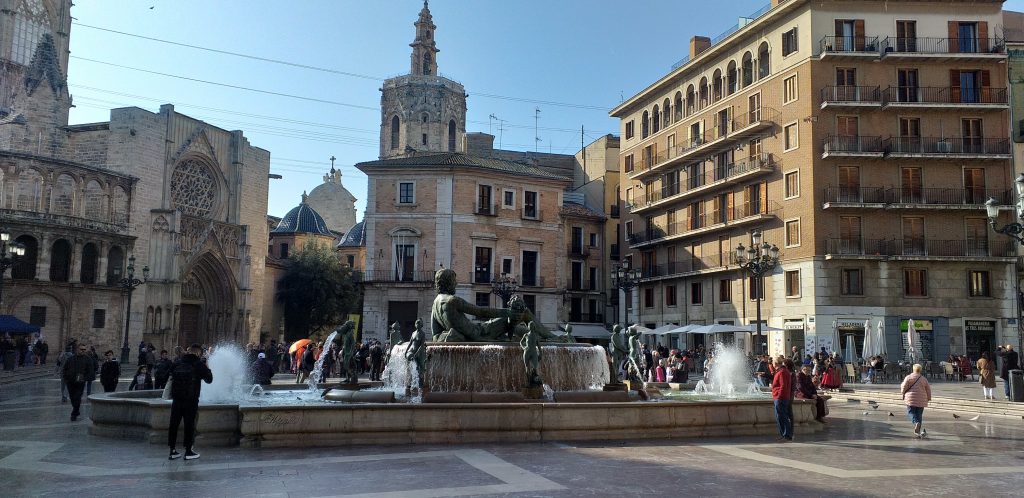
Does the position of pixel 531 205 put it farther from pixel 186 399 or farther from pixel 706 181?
pixel 186 399

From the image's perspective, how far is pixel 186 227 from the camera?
49.5 meters

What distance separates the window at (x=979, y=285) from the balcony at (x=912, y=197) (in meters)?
3.13

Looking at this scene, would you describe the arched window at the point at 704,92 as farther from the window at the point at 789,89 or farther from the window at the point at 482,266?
the window at the point at 482,266

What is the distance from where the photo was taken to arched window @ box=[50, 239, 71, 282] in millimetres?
39906

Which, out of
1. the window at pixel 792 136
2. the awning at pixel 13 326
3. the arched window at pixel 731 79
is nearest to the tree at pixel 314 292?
the awning at pixel 13 326

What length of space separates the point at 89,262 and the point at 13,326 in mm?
7436

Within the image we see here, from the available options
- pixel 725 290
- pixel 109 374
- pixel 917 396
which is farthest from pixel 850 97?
pixel 109 374

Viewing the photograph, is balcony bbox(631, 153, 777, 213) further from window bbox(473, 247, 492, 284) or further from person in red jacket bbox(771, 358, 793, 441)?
person in red jacket bbox(771, 358, 793, 441)

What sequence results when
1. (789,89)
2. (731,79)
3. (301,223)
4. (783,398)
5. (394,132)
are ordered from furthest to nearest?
(394,132) < (301,223) < (731,79) < (789,89) < (783,398)

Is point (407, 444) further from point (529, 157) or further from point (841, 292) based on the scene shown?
point (529, 157)

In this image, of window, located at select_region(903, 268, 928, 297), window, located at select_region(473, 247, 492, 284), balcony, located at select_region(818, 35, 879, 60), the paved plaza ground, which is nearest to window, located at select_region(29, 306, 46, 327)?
window, located at select_region(473, 247, 492, 284)

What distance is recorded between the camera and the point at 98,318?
4150cm

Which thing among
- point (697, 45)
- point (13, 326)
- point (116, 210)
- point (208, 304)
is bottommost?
point (13, 326)

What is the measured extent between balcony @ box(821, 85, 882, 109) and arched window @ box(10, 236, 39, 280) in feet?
127
